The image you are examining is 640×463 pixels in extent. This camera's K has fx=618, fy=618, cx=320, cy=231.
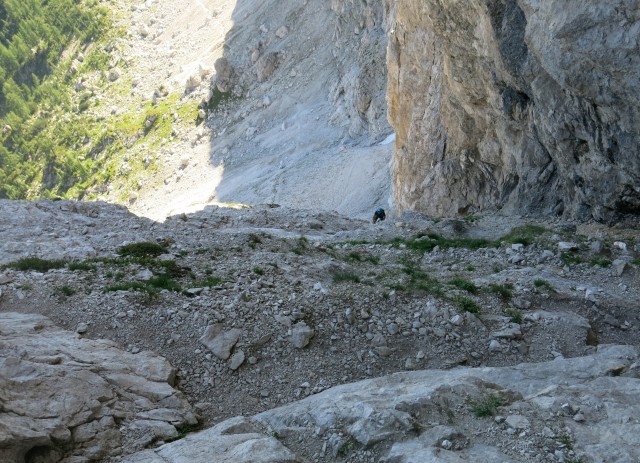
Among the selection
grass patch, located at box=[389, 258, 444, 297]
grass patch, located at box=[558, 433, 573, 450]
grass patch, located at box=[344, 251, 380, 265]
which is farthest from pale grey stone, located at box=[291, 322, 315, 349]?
grass patch, located at box=[344, 251, 380, 265]

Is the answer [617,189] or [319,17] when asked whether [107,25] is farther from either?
[617,189]

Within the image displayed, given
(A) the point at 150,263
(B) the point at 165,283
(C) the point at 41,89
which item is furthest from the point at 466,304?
(C) the point at 41,89

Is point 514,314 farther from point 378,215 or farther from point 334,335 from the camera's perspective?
point 378,215

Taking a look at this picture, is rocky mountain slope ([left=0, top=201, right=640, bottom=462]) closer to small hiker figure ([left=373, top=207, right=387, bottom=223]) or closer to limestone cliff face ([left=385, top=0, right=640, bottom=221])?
limestone cliff face ([left=385, top=0, right=640, bottom=221])

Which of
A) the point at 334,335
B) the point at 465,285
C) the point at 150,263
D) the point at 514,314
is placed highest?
the point at 150,263

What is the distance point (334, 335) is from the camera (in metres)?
15.3

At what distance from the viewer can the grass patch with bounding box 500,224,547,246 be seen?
73.2ft

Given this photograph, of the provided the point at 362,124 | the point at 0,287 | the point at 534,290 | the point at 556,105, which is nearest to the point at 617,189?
the point at 556,105

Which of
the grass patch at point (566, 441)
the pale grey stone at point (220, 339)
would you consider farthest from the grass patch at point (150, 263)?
the grass patch at point (566, 441)

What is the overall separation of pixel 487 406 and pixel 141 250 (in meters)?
13.1

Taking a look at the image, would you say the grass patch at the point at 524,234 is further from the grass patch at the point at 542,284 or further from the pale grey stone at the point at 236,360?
the pale grey stone at the point at 236,360

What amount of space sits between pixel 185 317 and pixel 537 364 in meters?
8.32

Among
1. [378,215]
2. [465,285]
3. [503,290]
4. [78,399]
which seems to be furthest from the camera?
[378,215]

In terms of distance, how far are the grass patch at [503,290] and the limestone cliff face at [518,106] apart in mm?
6382
